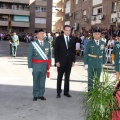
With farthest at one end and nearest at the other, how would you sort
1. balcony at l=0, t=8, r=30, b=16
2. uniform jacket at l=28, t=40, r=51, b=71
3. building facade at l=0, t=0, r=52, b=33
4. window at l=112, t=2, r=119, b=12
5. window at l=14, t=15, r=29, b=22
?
window at l=14, t=15, r=29, b=22, building facade at l=0, t=0, r=52, b=33, balcony at l=0, t=8, r=30, b=16, window at l=112, t=2, r=119, b=12, uniform jacket at l=28, t=40, r=51, b=71

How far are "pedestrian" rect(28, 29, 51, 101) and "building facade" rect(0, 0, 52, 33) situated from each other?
2058 inches

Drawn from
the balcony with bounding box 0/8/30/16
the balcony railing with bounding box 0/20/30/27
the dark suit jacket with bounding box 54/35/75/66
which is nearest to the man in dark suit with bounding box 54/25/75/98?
the dark suit jacket with bounding box 54/35/75/66

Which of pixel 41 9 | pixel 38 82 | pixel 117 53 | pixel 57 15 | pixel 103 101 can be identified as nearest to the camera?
pixel 103 101

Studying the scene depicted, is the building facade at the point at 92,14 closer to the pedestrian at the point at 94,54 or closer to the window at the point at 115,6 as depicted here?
the window at the point at 115,6

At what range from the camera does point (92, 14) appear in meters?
31.2

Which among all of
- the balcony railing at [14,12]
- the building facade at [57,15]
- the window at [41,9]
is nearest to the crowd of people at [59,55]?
the building facade at [57,15]

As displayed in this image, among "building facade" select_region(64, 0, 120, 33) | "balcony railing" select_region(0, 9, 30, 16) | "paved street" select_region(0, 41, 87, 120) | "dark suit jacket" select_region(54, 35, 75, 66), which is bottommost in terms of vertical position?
"paved street" select_region(0, 41, 87, 120)

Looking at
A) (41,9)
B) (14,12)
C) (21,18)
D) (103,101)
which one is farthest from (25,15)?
(103,101)

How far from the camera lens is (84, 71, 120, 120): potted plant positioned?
275 centimetres

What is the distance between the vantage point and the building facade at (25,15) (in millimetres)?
58438

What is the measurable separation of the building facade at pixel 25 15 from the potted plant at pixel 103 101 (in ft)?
183

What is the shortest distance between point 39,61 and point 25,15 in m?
54.6

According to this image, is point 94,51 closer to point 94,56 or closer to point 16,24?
point 94,56

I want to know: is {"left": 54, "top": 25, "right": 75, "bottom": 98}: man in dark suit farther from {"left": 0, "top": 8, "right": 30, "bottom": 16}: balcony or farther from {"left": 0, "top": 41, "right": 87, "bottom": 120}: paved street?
{"left": 0, "top": 8, "right": 30, "bottom": 16}: balcony
